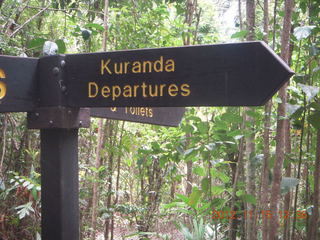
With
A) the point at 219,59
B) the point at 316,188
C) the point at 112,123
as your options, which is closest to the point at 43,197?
the point at 219,59

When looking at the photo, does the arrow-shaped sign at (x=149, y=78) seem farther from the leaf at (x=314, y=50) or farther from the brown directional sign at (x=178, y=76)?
the leaf at (x=314, y=50)

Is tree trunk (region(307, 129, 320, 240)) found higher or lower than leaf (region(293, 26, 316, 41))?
lower

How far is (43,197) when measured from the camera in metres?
1.39

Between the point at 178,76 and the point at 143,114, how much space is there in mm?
643

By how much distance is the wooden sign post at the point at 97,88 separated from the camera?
1126 millimetres

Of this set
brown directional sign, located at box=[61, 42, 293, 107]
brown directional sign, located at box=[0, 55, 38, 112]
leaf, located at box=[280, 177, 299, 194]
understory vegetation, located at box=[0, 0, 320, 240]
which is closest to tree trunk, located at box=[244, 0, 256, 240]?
understory vegetation, located at box=[0, 0, 320, 240]

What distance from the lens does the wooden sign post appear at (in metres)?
1.13

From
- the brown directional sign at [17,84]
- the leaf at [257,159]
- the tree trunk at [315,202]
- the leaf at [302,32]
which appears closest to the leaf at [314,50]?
the leaf at [302,32]

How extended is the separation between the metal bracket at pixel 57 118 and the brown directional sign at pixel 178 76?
0.04m

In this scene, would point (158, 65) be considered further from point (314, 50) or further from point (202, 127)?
point (314, 50)

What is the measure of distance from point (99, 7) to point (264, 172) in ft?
7.90

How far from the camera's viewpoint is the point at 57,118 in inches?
52.9

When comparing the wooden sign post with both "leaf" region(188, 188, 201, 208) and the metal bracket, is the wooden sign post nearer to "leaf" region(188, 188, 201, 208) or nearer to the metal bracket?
the metal bracket

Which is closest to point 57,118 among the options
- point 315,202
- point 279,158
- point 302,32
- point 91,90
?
point 91,90
